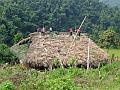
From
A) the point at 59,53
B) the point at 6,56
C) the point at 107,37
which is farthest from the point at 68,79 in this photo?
the point at 107,37

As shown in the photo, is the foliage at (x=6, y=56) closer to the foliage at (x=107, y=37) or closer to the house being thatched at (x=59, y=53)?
the house being thatched at (x=59, y=53)

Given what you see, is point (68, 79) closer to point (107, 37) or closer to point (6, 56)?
point (6, 56)

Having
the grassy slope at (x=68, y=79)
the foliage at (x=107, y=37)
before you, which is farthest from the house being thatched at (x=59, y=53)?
the foliage at (x=107, y=37)

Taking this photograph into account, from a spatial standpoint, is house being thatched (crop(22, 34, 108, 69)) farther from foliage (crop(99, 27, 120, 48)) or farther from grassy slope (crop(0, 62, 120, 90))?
foliage (crop(99, 27, 120, 48))

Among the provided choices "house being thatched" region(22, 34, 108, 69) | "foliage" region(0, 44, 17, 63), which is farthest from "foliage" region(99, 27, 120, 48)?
"foliage" region(0, 44, 17, 63)

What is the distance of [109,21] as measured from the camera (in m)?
38.0

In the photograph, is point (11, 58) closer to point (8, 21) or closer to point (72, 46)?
point (72, 46)

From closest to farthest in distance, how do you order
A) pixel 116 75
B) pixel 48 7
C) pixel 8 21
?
pixel 116 75, pixel 8 21, pixel 48 7

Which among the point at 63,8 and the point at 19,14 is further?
the point at 63,8

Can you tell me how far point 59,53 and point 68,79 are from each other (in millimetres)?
6058

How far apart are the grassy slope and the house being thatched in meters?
1.57

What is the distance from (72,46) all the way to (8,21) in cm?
1070

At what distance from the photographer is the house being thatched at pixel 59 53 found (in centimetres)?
1562

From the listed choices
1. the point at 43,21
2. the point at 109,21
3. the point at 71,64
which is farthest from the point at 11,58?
the point at 109,21
